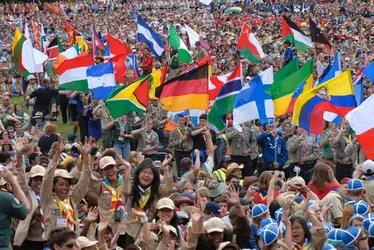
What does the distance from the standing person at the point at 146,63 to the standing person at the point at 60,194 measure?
682 inches

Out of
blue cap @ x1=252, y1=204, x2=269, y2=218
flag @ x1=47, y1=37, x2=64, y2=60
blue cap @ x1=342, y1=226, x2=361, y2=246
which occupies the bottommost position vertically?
flag @ x1=47, y1=37, x2=64, y2=60

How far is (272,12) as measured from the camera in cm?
5688

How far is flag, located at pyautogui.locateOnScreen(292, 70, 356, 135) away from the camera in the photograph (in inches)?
628

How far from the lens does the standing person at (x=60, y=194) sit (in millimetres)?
10844

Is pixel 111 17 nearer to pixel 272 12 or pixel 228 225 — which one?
pixel 272 12

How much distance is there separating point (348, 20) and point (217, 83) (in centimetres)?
2991

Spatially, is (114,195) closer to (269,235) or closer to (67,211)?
(67,211)

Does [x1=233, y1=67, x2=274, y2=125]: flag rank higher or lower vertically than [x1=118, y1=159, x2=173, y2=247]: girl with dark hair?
lower

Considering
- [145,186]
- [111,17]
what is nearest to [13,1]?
[111,17]

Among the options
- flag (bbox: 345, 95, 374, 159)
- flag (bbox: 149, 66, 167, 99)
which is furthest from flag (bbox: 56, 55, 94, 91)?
flag (bbox: 345, 95, 374, 159)

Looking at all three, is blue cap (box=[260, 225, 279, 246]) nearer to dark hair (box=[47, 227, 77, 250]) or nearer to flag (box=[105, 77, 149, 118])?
dark hair (box=[47, 227, 77, 250])

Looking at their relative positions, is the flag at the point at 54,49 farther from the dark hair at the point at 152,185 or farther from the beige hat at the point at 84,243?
the beige hat at the point at 84,243

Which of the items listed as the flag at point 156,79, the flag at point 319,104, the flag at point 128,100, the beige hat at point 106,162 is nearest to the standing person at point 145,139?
the flag at point 128,100

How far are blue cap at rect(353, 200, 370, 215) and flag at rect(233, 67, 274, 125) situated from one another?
236 inches
